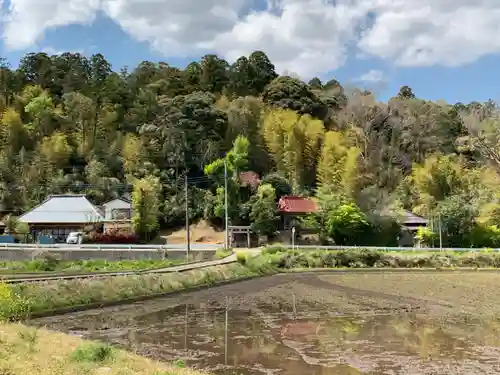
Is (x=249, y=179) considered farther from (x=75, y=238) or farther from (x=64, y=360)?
(x=64, y=360)

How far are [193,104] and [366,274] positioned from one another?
2962cm

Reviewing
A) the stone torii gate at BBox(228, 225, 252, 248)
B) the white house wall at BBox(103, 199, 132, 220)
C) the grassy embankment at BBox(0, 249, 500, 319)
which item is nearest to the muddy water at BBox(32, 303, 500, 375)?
the grassy embankment at BBox(0, 249, 500, 319)

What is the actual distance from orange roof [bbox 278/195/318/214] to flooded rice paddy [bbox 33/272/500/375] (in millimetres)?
21669

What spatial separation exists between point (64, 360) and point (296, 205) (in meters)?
39.1

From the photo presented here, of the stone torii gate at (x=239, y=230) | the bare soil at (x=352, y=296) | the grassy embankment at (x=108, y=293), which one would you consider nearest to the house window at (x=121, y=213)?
the stone torii gate at (x=239, y=230)

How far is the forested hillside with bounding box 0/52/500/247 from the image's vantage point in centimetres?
4469

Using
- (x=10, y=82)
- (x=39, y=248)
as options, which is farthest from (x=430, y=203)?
(x=10, y=82)

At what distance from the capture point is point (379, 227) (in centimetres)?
4475

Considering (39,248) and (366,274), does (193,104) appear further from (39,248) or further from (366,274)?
(366,274)

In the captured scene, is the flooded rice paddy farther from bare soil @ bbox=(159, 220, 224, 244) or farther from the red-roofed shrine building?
bare soil @ bbox=(159, 220, 224, 244)

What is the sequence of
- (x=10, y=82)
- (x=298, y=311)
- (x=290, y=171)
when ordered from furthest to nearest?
(x=10, y=82), (x=290, y=171), (x=298, y=311)

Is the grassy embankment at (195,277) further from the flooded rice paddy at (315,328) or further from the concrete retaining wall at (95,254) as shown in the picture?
the concrete retaining wall at (95,254)

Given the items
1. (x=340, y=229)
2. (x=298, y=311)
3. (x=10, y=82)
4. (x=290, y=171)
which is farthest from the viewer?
(x=10, y=82)

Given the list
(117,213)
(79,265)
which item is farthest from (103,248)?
(117,213)
